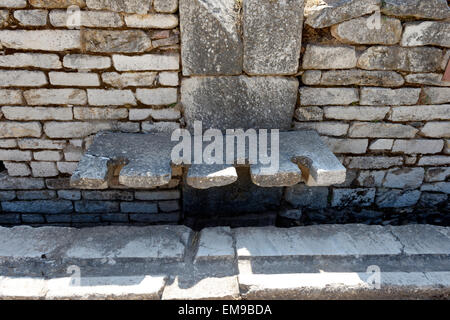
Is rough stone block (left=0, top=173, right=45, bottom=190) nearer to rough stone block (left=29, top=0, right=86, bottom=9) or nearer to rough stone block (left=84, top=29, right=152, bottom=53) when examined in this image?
rough stone block (left=84, top=29, right=152, bottom=53)

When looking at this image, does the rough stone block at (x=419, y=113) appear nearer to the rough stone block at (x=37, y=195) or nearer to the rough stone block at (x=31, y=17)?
the rough stone block at (x=31, y=17)

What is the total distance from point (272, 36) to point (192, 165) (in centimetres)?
111

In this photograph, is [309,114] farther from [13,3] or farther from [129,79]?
[13,3]

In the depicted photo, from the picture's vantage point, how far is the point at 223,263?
2.31 meters

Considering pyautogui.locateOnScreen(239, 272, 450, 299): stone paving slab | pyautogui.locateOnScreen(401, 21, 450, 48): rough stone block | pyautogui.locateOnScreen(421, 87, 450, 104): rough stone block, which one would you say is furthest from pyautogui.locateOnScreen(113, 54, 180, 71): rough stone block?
pyautogui.locateOnScreen(421, 87, 450, 104): rough stone block

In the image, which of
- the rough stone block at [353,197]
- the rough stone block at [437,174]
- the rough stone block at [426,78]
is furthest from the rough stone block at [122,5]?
the rough stone block at [437,174]

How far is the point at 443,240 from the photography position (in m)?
2.54

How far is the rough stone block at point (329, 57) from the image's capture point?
248 cm

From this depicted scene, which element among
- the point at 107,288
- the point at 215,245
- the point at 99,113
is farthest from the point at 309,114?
the point at 107,288

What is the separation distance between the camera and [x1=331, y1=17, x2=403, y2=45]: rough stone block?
7.88 ft

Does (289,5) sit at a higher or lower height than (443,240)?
higher
